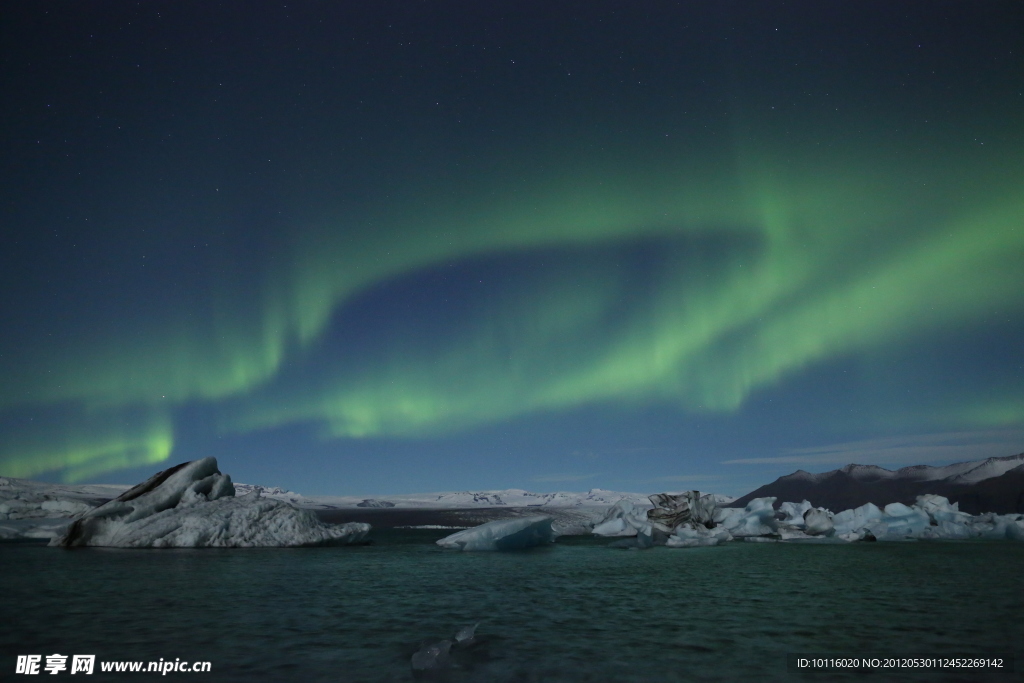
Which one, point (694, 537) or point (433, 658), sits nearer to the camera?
point (433, 658)

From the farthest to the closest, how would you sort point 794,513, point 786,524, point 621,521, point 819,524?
point 794,513 → point 621,521 → point 786,524 → point 819,524

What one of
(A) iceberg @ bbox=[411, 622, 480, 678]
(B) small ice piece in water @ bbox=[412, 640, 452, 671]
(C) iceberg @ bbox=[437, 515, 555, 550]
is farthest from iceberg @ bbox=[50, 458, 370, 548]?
(B) small ice piece in water @ bbox=[412, 640, 452, 671]

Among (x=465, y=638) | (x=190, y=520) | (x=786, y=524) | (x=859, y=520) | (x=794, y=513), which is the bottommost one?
(x=786, y=524)

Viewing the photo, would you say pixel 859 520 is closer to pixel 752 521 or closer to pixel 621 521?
pixel 752 521

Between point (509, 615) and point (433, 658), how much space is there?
5155 millimetres

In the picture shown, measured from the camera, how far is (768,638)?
11.5m

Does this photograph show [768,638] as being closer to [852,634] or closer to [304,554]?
[852,634]

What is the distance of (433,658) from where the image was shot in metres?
9.19

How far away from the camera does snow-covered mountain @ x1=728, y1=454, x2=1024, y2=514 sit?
89.9 meters

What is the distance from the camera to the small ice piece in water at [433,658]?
359 inches

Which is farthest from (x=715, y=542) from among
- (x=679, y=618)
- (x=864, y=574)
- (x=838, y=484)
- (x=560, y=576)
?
(x=838, y=484)

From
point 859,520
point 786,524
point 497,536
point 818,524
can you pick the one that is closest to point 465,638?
point 497,536

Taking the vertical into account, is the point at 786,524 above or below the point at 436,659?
below

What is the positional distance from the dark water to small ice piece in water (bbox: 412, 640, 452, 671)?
0.22 metres
